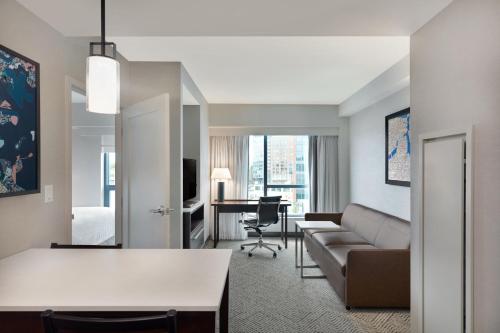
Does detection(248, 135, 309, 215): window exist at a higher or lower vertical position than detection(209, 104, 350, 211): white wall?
lower

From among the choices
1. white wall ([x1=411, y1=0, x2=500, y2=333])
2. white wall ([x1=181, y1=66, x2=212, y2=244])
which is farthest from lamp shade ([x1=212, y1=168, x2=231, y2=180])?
white wall ([x1=411, y1=0, x2=500, y2=333])

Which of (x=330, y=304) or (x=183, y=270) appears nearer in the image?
(x=183, y=270)

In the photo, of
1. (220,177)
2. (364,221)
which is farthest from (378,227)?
(220,177)

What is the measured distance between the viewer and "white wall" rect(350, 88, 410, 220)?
390cm

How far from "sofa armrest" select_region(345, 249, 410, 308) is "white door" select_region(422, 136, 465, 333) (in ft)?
2.82

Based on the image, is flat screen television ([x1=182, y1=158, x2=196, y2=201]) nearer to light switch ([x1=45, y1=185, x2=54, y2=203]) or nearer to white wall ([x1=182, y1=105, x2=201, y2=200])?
white wall ([x1=182, y1=105, x2=201, y2=200])

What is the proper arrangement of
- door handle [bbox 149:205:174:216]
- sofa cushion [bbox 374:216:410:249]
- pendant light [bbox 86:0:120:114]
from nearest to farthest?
1. pendant light [bbox 86:0:120:114]
2. door handle [bbox 149:205:174:216]
3. sofa cushion [bbox 374:216:410:249]

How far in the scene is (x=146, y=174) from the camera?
303 cm

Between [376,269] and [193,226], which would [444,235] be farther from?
[193,226]

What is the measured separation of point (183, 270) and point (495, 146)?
5.22 feet

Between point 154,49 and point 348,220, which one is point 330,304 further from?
point 154,49

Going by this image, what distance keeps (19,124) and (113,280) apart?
112 centimetres

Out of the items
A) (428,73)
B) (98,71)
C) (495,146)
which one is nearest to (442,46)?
(428,73)

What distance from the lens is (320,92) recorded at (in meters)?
4.90
